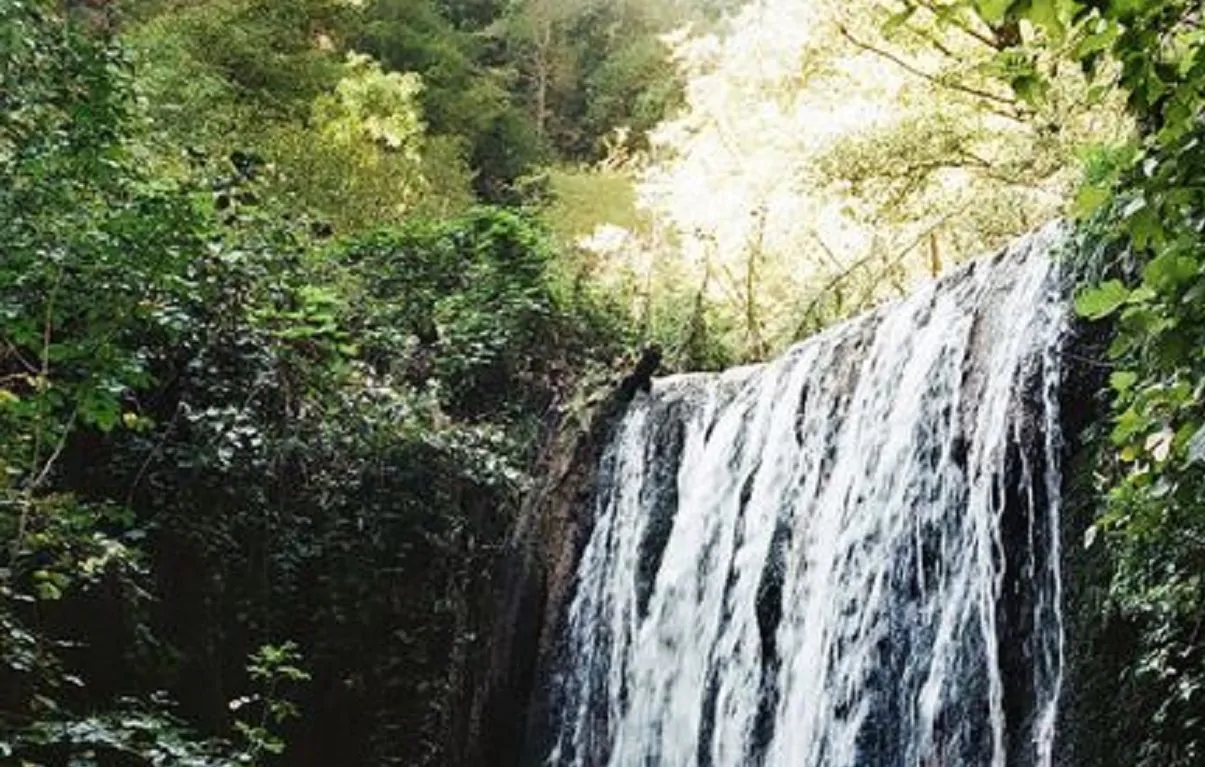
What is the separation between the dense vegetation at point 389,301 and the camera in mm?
3551

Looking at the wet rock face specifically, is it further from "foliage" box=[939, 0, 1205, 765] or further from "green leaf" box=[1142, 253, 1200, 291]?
"green leaf" box=[1142, 253, 1200, 291]

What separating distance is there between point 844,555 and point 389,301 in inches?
219

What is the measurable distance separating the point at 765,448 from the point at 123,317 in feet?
10.9

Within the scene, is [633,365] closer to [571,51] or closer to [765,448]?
[765,448]

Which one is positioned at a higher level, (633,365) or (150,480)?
(633,365)

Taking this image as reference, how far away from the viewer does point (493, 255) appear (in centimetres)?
1101

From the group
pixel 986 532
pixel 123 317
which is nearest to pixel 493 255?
pixel 123 317

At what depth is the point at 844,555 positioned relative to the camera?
6.03m

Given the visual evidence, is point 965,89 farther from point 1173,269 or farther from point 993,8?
point 993,8

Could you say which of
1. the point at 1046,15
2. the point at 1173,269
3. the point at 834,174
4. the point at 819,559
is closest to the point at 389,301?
the point at 834,174

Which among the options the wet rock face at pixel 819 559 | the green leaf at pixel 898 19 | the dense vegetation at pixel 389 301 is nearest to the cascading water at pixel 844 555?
the wet rock face at pixel 819 559

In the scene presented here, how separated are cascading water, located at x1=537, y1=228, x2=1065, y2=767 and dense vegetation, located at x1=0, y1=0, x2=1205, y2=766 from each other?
664 millimetres

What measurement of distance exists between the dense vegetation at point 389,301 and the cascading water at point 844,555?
2.18 ft

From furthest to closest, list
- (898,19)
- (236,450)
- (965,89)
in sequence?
(965,89), (236,450), (898,19)
